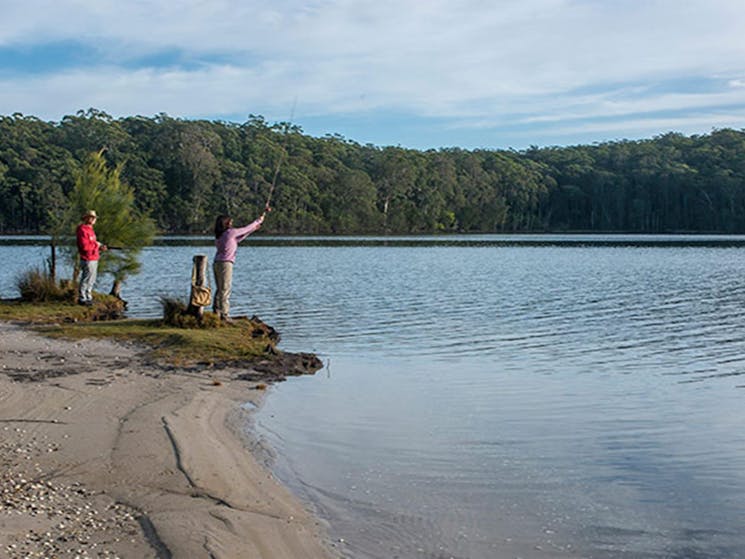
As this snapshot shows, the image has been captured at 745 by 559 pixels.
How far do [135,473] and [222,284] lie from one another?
26.9 ft

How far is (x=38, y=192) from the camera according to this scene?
92062 mm

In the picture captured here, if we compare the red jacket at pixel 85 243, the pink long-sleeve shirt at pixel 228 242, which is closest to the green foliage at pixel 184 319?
the pink long-sleeve shirt at pixel 228 242

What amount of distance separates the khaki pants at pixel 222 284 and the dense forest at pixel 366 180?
251ft

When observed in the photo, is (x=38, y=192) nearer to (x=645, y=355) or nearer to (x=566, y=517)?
(x=645, y=355)

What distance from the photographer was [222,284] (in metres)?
15.3

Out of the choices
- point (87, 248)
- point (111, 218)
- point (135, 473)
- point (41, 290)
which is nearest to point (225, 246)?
point (87, 248)

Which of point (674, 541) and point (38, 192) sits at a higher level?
point (38, 192)

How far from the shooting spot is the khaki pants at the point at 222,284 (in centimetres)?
1510

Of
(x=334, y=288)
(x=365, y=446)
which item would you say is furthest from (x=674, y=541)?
(x=334, y=288)

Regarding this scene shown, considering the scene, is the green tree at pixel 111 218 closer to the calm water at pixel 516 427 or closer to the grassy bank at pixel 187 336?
the calm water at pixel 516 427

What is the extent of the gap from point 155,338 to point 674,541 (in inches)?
383

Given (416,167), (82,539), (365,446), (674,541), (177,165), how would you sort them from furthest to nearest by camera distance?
(416,167), (177,165), (365,446), (674,541), (82,539)

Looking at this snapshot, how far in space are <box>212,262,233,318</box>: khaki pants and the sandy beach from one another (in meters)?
3.62

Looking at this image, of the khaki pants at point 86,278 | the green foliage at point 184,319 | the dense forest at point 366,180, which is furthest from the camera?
the dense forest at point 366,180
